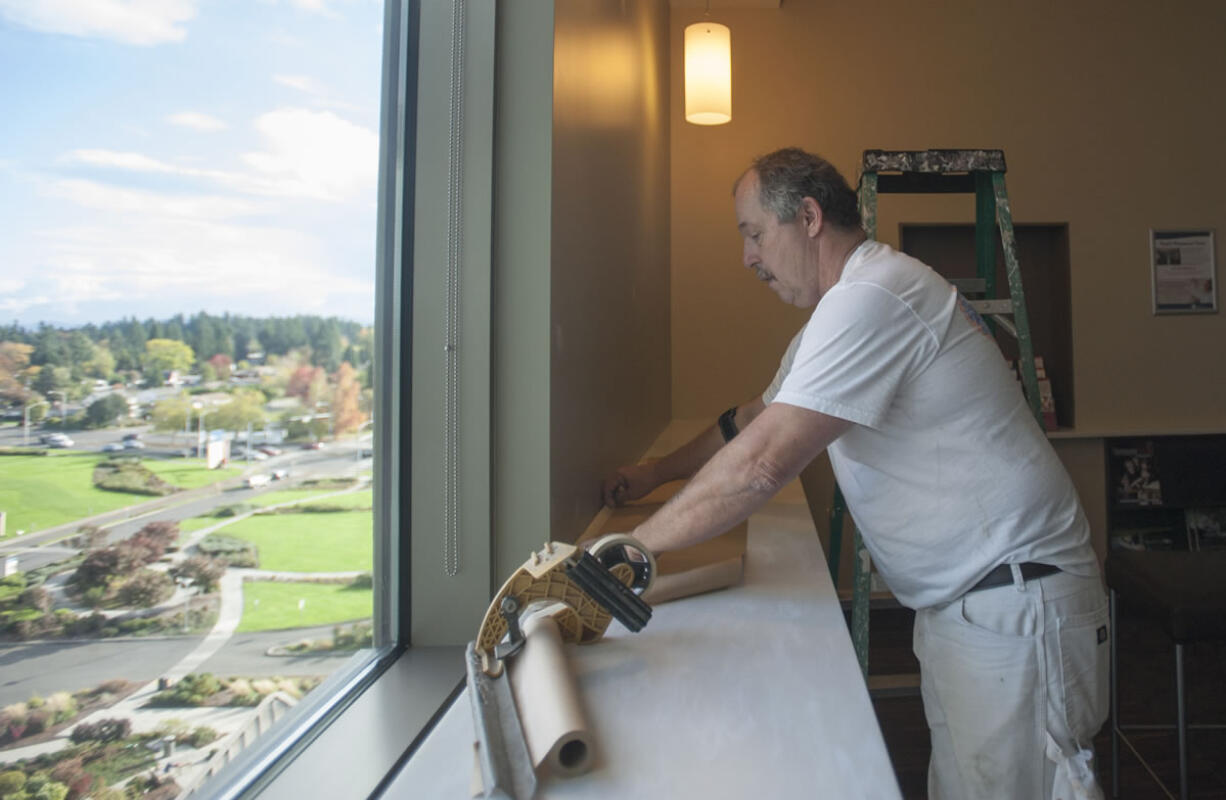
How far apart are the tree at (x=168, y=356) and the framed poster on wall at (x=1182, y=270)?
189 inches

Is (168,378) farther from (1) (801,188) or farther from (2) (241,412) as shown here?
(1) (801,188)

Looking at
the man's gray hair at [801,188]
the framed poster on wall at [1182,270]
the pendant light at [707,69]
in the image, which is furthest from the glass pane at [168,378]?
the framed poster on wall at [1182,270]

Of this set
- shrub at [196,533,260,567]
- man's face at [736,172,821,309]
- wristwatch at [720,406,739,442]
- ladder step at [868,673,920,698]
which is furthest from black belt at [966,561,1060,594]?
ladder step at [868,673,920,698]

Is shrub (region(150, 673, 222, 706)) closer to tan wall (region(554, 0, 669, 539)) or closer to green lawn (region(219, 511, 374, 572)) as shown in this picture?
green lawn (region(219, 511, 374, 572))

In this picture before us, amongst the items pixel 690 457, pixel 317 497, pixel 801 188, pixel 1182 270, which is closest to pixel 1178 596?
pixel 690 457

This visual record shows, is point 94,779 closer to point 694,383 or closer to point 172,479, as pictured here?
point 172,479

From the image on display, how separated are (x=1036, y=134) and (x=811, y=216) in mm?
3410

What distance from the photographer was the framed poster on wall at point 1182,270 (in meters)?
4.30

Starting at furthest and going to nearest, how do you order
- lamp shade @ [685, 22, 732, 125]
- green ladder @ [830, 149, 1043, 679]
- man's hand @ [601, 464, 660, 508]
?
lamp shade @ [685, 22, 732, 125] → green ladder @ [830, 149, 1043, 679] → man's hand @ [601, 464, 660, 508]

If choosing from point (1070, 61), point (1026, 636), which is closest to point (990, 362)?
point (1026, 636)

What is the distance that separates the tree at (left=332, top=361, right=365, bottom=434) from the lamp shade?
8.19ft

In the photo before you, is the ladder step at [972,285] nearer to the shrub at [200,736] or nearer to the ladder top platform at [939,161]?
the ladder top platform at [939,161]

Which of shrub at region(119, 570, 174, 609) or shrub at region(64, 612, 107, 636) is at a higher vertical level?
shrub at region(119, 570, 174, 609)

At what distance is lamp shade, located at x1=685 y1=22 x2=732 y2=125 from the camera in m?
3.22
